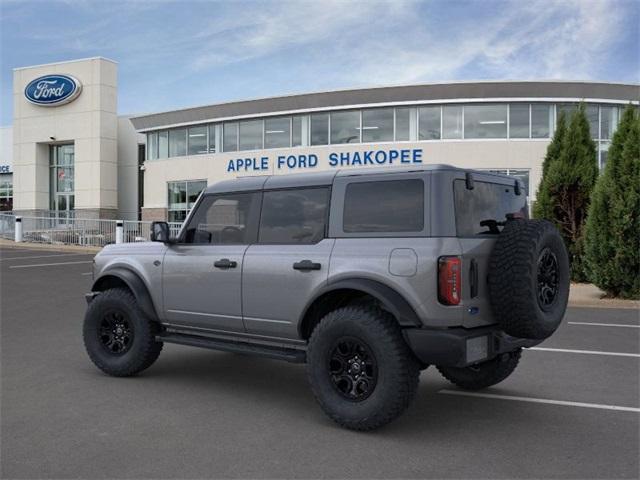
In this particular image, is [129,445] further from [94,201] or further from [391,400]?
[94,201]

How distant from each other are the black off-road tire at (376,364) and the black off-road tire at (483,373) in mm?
1277

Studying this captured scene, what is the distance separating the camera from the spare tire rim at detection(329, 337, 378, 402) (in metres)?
4.69

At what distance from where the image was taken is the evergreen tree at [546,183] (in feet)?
52.0

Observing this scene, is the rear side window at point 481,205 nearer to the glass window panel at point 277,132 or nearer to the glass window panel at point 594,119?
the glass window panel at point 594,119

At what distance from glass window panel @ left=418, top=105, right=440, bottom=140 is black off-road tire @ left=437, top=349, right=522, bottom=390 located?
22060mm

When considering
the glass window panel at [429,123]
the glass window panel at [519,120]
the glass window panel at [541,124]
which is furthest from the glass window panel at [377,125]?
the glass window panel at [541,124]

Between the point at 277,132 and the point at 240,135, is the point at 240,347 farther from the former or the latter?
the point at 240,135

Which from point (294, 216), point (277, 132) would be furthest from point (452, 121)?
point (294, 216)

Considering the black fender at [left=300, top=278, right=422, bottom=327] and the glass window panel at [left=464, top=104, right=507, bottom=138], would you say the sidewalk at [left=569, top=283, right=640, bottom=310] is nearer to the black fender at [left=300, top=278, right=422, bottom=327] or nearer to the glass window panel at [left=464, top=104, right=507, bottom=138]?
the black fender at [left=300, top=278, right=422, bottom=327]

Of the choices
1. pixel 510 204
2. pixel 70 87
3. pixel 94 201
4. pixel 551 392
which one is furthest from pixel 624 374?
pixel 70 87

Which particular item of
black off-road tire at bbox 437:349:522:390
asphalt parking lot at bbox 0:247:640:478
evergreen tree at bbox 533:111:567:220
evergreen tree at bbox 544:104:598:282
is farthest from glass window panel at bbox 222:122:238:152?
black off-road tire at bbox 437:349:522:390

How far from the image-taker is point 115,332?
21.5ft

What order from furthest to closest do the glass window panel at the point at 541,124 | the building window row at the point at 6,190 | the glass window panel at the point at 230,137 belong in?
the building window row at the point at 6,190 → the glass window panel at the point at 230,137 → the glass window panel at the point at 541,124

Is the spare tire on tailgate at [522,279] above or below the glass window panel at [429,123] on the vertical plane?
below
